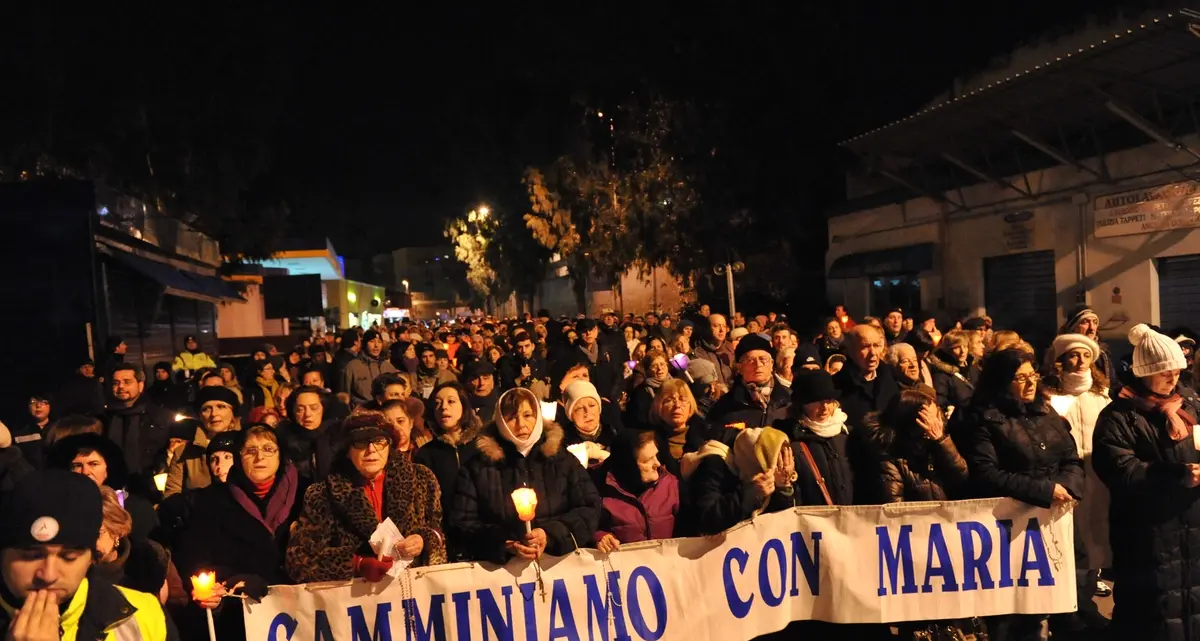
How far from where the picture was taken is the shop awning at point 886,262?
21203 mm

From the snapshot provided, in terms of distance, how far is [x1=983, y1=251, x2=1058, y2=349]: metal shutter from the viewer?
18219 millimetres

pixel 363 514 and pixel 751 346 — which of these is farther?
pixel 751 346

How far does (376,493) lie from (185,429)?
8.69 feet

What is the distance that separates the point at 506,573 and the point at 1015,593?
8.66ft

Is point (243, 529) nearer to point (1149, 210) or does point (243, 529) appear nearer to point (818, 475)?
point (818, 475)

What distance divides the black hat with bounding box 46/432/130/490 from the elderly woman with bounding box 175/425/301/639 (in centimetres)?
73

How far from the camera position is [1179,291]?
15.3 meters

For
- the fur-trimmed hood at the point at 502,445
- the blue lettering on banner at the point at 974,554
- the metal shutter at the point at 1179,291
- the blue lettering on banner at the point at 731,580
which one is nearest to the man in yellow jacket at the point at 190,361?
the fur-trimmed hood at the point at 502,445

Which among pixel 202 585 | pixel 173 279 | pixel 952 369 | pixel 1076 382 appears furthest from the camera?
pixel 173 279

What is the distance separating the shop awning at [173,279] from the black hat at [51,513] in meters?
15.3

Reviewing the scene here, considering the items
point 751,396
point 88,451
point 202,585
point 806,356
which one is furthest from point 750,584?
point 806,356

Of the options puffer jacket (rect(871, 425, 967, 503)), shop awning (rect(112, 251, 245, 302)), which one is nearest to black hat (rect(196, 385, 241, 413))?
puffer jacket (rect(871, 425, 967, 503))

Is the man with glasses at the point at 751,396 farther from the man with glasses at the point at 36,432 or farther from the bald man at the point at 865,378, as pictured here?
the man with glasses at the point at 36,432

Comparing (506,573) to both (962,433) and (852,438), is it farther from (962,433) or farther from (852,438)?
(962,433)
